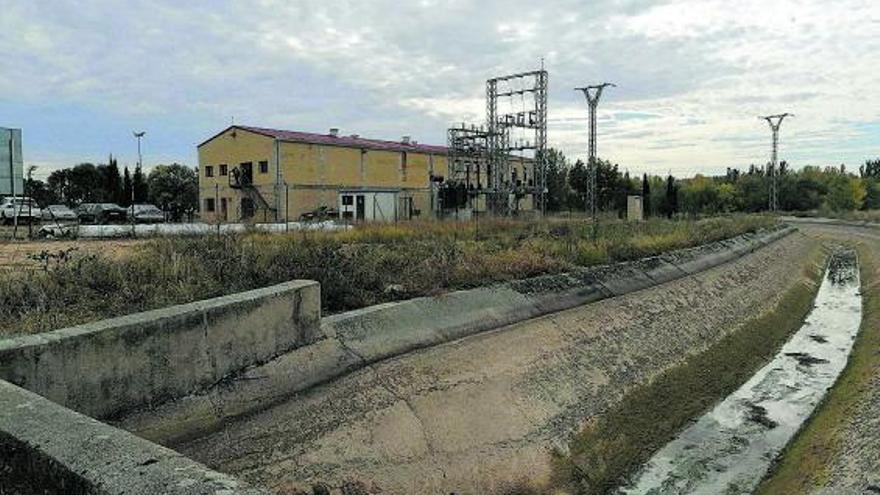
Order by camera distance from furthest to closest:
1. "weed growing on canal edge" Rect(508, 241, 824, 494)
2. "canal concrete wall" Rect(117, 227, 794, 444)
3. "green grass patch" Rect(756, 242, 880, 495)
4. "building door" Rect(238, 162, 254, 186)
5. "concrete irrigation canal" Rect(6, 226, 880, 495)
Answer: "building door" Rect(238, 162, 254, 186)
"weed growing on canal edge" Rect(508, 241, 824, 494)
"green grass patch" Rect(756, 242, 880, 495)
"canal concrete wall" Rect(117, 227, 794, 444)
"concrete irrigation canal" Rect(6, 226, 880, 495)

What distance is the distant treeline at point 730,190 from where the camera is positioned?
76.6 metres

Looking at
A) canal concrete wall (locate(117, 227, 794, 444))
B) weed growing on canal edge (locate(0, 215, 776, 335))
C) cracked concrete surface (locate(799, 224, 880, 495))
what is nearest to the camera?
canal concrete wall (locate(117, 227, 794, 444))

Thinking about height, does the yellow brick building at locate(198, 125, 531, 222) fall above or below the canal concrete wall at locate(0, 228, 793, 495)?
above

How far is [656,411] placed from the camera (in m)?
12.8

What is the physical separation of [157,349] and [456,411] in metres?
4.27

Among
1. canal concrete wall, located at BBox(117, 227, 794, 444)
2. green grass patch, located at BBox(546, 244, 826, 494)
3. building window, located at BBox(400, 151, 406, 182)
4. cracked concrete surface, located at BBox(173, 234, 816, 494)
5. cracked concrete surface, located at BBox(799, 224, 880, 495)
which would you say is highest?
building window, located at BBox(400, 151, 406, 182)

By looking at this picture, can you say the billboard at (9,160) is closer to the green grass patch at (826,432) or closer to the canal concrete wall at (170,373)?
the canal concrete wall at (170,373)

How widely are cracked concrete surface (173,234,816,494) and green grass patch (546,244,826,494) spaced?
0.28m

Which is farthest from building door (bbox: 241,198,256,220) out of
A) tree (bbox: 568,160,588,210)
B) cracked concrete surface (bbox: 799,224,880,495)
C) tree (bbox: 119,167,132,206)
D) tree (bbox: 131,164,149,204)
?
cracked concrete surface (bbox: 799,224,880,495)

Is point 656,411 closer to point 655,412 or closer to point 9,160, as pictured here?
point 655,412

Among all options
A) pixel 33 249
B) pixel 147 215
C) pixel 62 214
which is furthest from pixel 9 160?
pixel 62 214

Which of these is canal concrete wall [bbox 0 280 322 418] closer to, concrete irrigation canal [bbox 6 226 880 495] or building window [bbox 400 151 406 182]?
concrete irrigation canal [bbox 6 226 880 495]

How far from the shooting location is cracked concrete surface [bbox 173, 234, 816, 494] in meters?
7.83

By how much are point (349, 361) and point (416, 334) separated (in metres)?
1.83
